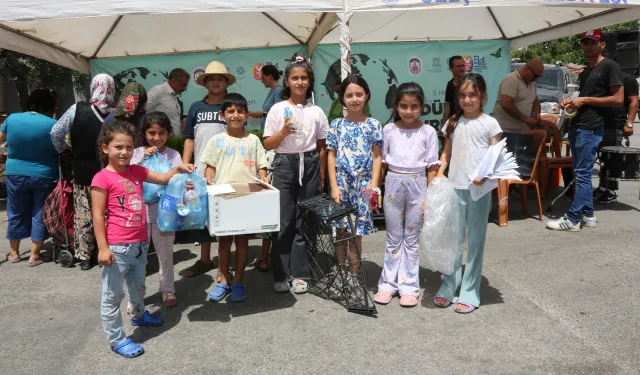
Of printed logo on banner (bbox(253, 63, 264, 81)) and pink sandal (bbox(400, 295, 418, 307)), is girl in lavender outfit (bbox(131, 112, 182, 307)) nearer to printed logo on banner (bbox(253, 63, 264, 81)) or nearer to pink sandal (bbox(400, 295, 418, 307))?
pink sandal (bbox(400, 295, 418, 307))

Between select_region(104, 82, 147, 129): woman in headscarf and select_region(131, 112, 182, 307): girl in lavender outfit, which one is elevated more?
select_region(104, 82, 147, 129): woman in headscarf

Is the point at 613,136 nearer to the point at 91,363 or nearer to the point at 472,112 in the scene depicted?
the point at 472,112

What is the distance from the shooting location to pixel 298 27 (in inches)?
334

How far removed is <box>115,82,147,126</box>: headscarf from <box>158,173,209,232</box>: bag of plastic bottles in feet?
4.50

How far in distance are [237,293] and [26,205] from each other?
2.75 m

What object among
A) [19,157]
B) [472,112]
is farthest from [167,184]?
[19,157]

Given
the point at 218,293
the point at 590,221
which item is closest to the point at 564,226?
the point at 590,221

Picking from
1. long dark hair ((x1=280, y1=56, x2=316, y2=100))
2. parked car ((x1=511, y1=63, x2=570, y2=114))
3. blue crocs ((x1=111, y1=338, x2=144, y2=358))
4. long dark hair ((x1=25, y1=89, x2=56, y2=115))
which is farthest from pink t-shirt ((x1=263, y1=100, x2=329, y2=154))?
parked car ((x1=511, y1=63, x2=570, y2=114))

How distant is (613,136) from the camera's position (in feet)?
21.0

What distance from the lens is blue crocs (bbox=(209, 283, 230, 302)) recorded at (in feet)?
12.9

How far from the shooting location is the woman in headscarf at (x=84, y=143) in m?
4.69

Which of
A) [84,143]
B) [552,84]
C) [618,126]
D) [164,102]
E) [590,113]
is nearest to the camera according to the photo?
[84,143]

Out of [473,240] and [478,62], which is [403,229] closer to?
[473,240]

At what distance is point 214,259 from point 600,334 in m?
3.40
